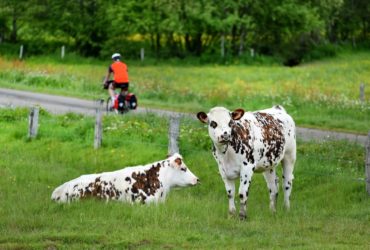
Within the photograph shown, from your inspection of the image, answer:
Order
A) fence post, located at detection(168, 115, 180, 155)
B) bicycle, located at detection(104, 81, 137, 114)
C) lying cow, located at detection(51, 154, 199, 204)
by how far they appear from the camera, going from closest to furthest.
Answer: lying cow, located at detection(51, 154, 199, 204), fence post, located at detection(168, 115, 180, 155), bicycle, located at detection(104, 81, 137, 114)

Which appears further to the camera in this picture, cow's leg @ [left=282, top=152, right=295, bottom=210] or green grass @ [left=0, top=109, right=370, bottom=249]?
cow's leg @ [left=282, top=152, right=295, bottom=210]

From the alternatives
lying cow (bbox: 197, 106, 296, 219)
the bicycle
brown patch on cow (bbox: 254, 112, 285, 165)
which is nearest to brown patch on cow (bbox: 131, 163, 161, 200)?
lying cow (bbox: 197, 106, 296, 219)

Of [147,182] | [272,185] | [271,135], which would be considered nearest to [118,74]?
[147,182]

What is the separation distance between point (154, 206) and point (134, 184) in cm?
114

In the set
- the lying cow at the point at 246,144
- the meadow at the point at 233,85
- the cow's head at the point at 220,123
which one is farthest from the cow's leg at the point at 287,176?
the meadow at the point at 233,85

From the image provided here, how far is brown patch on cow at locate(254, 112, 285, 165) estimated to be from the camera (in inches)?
557

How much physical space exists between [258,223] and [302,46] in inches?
Result: 2091

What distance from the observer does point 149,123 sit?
23297 mm

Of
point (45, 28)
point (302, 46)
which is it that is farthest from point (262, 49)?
point (45, 28)

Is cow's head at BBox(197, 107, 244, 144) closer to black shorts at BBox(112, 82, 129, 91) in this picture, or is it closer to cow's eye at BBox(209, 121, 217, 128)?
cow's eye at BBox(209, 121, 217, 128)

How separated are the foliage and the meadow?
321cm

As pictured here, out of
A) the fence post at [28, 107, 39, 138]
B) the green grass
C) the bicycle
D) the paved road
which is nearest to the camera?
the green grass

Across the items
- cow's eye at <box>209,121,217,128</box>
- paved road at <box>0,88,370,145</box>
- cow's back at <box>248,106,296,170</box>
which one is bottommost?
paved road at <box>0,88,370,145</box>

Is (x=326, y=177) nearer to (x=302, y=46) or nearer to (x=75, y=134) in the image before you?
(x=75, y=134)
